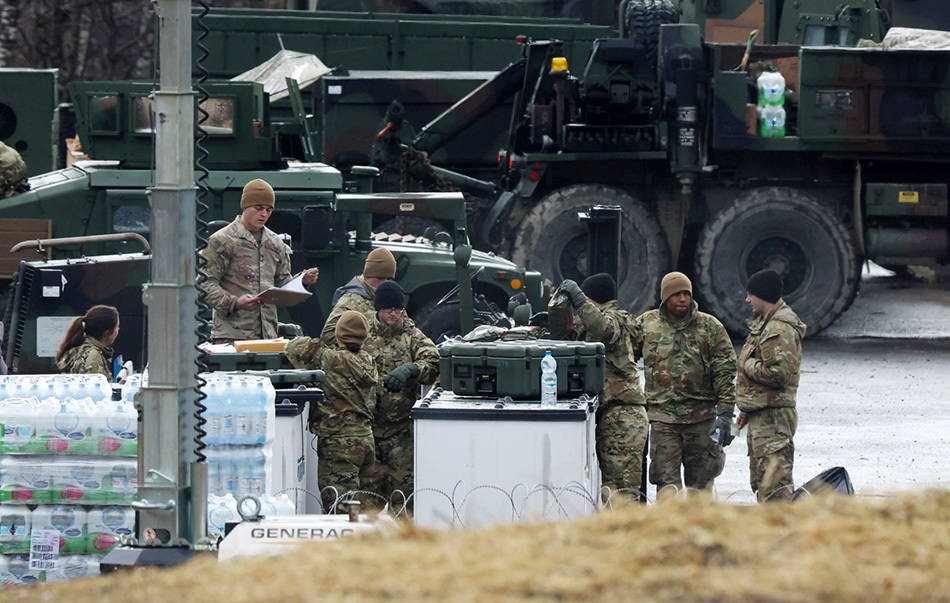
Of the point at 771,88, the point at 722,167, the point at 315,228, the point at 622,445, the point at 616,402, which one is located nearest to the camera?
the point at 622,445

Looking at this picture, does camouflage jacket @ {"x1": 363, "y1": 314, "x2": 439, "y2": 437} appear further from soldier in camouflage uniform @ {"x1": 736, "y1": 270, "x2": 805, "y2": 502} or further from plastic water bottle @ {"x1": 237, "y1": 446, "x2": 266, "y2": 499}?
soldier in camouflage uniform @ {"x1": 736, "y1": 270, "x2": 805, "y2": 502}

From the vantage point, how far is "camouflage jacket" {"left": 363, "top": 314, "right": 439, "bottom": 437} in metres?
8.20

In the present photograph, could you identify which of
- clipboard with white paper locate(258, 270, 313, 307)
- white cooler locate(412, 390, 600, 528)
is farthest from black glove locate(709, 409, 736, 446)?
clipboard with white paper locate(258, 270, 313, 307)

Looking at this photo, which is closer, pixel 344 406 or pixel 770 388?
pixel 344 406

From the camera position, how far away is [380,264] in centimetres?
883

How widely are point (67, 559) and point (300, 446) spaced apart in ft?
4.88

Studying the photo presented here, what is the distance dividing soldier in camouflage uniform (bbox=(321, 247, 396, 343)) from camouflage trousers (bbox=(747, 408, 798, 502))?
225cm

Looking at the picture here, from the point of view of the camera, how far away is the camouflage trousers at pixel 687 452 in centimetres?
845

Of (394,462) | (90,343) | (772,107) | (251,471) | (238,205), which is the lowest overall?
(394,462)

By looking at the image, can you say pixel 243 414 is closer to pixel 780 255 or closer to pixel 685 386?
pixel 685 386

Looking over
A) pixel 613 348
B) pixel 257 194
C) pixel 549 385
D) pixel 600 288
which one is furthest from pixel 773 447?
pixel 257 194

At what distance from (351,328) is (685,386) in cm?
196

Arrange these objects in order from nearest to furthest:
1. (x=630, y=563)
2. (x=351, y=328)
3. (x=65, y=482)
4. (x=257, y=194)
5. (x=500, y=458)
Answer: (x=630, y=563)
(x=65, y=482)
(x=500, y=458)
(x=351, y=328)
(x=257, y=194)

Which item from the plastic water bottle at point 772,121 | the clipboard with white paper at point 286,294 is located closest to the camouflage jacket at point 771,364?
the clipboard with white paper at point 286,294
